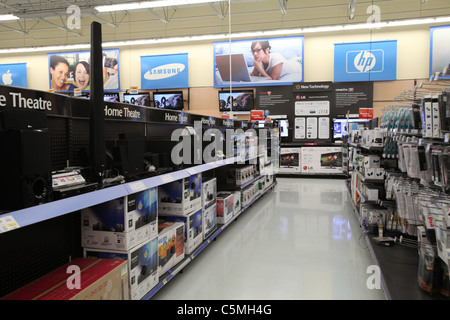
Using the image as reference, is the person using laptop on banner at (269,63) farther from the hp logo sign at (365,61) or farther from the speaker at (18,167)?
the speaker at (18,167)

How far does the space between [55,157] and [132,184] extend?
1.77 feet

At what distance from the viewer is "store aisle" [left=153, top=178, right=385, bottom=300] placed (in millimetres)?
2982

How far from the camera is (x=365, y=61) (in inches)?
412

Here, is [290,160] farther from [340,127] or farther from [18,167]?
[18,167]

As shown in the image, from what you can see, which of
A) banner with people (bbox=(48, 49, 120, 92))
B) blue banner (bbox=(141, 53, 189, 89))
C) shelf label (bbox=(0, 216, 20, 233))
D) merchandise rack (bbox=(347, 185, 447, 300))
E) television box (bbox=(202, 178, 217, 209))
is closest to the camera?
shelf label (bbox=(0, 216, 20, 233))

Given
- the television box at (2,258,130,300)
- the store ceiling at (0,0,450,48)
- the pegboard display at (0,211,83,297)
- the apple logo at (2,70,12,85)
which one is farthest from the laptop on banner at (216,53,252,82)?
the television box at (2,258,130,300)

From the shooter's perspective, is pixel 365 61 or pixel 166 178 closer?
pixel 166 178

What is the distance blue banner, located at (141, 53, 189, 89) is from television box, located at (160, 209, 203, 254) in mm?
8958

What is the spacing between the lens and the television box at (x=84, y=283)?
1828mm

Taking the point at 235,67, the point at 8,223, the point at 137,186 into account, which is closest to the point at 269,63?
the point at 235,67

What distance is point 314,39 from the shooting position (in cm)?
1121

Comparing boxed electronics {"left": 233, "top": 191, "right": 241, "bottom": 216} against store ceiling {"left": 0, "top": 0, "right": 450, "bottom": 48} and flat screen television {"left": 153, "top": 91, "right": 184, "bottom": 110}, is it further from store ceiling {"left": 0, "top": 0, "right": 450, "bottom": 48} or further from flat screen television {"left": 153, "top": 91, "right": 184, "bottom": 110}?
flat screen television {"left": 153, "top": 91, "right": 184, "bottom": 110}

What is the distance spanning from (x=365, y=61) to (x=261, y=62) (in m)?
3.21
